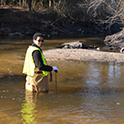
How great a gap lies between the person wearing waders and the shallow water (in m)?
0.39

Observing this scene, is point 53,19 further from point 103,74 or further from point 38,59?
point 38,59

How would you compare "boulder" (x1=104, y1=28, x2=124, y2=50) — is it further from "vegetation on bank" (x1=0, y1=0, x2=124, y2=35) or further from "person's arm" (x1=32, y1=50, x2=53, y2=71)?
"person's arm" (x1=32, y1=50, x2=53, y2=71)

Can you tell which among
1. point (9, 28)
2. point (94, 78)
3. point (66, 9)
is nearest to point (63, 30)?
point (66, 9)

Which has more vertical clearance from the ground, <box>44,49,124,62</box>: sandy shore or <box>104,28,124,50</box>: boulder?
<box>104,28,124,50</box>: boulder

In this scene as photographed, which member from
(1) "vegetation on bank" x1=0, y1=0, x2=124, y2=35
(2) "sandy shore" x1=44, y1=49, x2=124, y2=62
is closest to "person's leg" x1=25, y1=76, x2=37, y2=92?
(2) "sandy shore" x1=44, y1=49, x2=124, y2=62

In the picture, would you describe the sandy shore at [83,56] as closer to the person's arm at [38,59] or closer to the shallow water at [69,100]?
the shallow water at [69,100]

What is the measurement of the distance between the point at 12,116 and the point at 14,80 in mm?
3614

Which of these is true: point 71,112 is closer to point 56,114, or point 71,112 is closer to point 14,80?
point 56,114

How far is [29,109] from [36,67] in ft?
3.43

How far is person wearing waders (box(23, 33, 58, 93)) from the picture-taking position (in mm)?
5852

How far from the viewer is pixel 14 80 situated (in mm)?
8844

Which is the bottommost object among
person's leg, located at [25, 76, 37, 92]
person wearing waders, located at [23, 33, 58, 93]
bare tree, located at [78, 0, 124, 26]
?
person's leg, located at [25, 76, 37, 92]

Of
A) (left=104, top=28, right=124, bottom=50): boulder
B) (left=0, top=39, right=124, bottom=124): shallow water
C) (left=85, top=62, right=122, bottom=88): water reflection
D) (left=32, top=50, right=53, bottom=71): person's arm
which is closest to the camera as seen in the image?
(left=0, top=39, right=124, bottom=124): shallow water

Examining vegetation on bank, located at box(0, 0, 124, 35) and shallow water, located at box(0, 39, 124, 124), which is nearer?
shallow water, located at box(0, 39, 124, 124)
